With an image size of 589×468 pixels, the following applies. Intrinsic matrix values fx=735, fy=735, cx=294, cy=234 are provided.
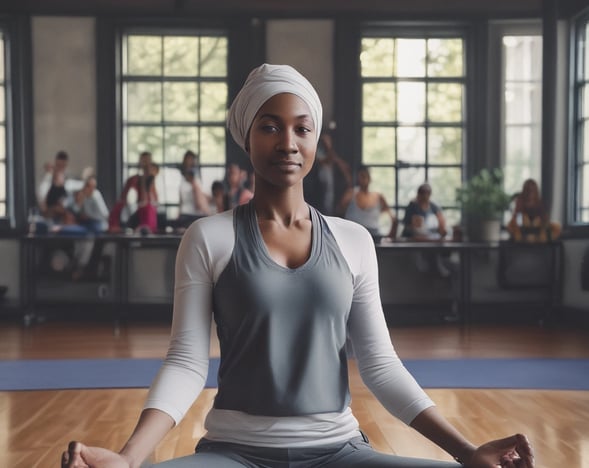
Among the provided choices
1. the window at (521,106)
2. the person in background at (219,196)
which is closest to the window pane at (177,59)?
the person in background at (219,196)

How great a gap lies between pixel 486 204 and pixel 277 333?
216 inches

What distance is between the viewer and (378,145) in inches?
269

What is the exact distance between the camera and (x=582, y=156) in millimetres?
6277

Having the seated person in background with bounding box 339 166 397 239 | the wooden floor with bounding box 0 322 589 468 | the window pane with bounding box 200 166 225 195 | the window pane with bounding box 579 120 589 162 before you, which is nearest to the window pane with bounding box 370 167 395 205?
the seated person in background with bounding box 339 166 397 239

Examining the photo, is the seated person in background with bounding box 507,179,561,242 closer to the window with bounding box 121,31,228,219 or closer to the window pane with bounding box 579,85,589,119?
the window pane with bounding box 579,85,589,119

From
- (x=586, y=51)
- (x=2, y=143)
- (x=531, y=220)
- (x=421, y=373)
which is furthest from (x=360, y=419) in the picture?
(x=2, y=143)

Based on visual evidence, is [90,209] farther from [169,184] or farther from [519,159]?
[519,159]

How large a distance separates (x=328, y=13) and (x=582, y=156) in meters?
2.58

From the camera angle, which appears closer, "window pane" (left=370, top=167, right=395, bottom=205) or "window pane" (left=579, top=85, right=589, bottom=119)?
"window pane" (left=579, top=85, right=589, bottom=119)

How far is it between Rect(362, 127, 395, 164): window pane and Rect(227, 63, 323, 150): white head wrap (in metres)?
5.82

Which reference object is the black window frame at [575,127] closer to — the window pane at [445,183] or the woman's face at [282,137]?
the window pane at [445,183]

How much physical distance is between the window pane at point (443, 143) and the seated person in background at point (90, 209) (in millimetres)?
3017

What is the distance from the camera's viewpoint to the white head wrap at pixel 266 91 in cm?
101

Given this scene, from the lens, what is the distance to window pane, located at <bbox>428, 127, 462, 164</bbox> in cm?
683
